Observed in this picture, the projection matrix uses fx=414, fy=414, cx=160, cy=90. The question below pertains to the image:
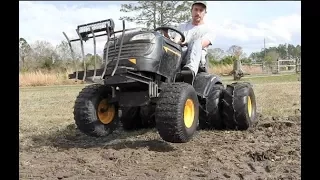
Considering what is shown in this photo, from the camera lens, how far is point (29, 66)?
114 feet

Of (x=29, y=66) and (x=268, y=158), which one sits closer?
(x=268, y=158)

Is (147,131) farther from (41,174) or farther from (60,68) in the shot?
(60,68)

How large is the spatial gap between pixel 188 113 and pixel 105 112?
1235mm

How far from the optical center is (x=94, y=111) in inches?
212

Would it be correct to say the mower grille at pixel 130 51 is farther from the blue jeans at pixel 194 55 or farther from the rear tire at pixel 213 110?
the rear tire at pixel 213 110

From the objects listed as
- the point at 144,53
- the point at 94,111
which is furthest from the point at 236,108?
the point at 94,111

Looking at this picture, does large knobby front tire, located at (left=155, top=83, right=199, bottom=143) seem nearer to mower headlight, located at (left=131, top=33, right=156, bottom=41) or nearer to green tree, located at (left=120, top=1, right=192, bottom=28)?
mower headlight, located at (left=131, top=33, right=156, bottom=41)

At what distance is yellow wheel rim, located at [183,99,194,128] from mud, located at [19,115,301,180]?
30cm

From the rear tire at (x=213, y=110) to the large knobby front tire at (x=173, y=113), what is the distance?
1035 millimetres

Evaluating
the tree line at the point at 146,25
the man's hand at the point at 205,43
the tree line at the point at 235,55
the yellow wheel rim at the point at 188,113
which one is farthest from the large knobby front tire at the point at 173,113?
the tree line at the point at 146,25

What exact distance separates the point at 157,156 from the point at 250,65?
1385 inches

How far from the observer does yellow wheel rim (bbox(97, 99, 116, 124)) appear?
5.56 metres

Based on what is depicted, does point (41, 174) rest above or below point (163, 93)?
below
